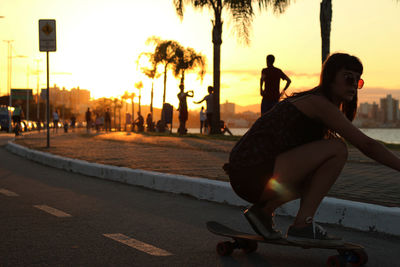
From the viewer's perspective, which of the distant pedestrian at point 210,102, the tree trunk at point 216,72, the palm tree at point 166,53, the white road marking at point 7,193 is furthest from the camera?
the palm tree at point 166,53

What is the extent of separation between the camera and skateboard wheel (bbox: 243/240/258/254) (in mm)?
4059

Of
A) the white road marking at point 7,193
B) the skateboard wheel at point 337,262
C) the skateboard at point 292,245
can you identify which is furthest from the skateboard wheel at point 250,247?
the white road marking at point 7,193

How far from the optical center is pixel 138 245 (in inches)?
171

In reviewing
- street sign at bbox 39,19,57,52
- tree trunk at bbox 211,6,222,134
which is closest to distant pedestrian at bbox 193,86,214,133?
tree trunk at bbox 211,6,222,134

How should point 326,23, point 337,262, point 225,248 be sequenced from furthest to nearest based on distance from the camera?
point 326,23
point 225,248
point 337,262

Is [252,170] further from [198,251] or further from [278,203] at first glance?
[198,251]

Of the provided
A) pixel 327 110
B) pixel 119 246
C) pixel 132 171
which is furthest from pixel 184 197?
pixel 327 110

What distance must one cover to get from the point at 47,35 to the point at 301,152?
12.9 m

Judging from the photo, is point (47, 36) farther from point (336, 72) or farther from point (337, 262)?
point (337, 262)

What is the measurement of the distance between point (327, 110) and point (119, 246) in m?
1.89

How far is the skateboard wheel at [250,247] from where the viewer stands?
4.06 meters

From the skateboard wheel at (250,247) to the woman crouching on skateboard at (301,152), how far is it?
0.29 meters

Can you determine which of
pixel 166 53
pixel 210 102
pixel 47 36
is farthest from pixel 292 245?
pixel 166 53

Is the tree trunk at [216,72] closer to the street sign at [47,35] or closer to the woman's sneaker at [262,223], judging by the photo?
the street sign at [47,35]
